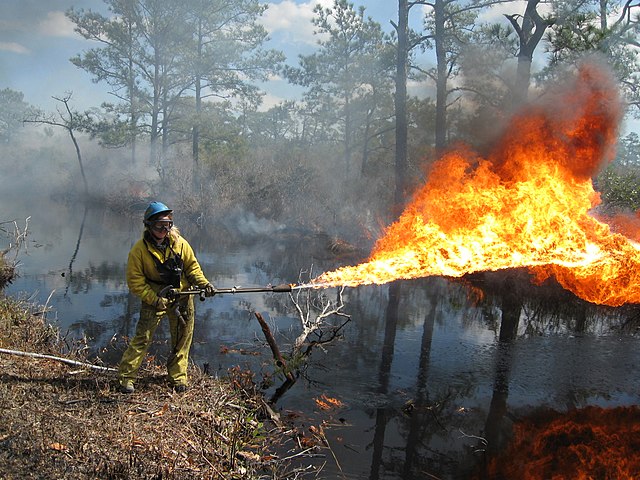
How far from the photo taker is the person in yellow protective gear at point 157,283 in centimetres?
591

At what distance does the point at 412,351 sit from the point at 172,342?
5.10 meters

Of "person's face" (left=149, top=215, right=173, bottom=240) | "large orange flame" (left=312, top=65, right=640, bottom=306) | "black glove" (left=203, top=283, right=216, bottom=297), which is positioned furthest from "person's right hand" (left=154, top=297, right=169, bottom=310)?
"large orange flame" (left=312, top=65, right=640, bottom=306)

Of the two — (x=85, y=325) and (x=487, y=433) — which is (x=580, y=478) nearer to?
(x=487, y=433)

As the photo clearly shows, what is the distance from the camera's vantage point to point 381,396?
7613 millimetres

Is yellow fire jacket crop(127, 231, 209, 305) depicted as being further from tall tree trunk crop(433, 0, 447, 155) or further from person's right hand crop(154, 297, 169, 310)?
tall tree trunk crop(433, 0, 447, 155)

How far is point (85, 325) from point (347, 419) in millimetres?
6323

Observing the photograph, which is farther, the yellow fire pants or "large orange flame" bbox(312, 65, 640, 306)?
"large orange flame" bbox(312, 65, 640, 306)

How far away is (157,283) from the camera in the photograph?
6.08 metres

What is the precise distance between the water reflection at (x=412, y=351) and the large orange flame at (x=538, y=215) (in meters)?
1.41

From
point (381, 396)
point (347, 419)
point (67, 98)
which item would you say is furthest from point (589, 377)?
point (67, 98)

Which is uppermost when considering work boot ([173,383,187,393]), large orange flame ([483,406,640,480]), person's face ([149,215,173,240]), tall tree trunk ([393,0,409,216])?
tall tree trunk ([393,0,409,216])

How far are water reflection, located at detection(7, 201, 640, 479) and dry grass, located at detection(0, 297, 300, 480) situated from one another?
123 cm

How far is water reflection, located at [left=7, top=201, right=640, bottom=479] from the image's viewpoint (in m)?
6.57

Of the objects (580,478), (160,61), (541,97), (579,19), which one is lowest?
(580,478)
